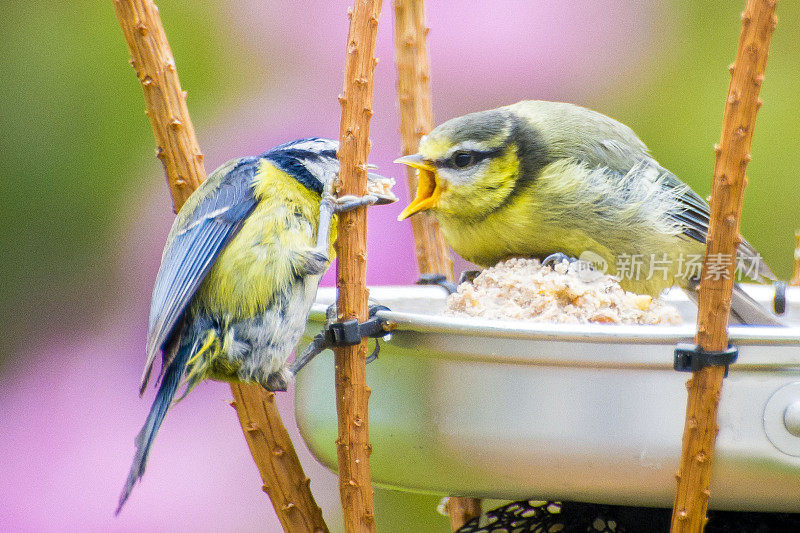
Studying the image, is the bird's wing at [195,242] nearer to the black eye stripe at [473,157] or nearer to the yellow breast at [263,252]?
the yellow breast at [263,252]

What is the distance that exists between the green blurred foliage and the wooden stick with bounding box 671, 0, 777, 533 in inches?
31.2

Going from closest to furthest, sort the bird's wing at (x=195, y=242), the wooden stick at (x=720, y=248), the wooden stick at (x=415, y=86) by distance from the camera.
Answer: the wooden stick at (x=720, y=248), the bird's wing at (x=195, y=242), the wooden stick at (x=415, y=86)

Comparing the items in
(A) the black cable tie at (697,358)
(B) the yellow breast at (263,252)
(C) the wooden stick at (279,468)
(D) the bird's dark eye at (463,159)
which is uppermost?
(D) the bird's dark eye at (463,159)

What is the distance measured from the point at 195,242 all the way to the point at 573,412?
28cm

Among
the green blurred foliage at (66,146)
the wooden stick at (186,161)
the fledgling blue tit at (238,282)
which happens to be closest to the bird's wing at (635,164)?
the fledgling blue tit at (238,282)

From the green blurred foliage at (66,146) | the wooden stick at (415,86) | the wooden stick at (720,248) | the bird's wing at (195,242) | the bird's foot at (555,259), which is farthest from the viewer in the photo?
the green blurred foliage at (66,146)

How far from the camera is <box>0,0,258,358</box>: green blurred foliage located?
101 cm

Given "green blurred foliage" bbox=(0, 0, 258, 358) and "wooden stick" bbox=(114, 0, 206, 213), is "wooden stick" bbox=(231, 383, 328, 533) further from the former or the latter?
"green blurred foliage" bbox=(0, 0, 258, 358)

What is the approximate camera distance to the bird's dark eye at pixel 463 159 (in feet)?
2.22

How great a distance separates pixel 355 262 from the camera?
1.52ft

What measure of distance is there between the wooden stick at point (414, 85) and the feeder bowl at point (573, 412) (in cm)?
32

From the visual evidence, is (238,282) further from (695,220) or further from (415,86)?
(695,220)

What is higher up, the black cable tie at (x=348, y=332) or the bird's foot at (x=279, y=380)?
the black cable tie at (x=348, y=332)

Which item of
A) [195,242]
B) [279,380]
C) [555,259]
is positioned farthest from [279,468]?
[555,259]
